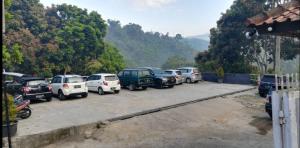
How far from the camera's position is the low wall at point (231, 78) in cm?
3402

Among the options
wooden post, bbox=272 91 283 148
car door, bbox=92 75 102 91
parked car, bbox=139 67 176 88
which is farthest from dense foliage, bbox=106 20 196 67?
wooden post, bbox=272 91 283 148

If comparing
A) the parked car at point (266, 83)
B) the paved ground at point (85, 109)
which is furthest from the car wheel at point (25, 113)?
the parked car at point (266, 83)

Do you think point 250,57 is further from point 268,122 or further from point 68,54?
point 268,122

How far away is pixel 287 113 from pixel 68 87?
659 inches

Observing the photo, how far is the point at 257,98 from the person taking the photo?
73.1 feet

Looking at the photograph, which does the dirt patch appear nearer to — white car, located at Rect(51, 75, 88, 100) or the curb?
the curb

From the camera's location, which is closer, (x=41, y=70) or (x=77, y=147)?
(x=77, y=147)

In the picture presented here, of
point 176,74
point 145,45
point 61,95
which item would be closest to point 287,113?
point 61,95

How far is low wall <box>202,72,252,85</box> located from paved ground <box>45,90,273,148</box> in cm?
1689

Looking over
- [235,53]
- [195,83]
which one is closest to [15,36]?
[195,83]

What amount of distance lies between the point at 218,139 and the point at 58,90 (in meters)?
12.6

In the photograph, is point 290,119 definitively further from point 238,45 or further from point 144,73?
point 238,45

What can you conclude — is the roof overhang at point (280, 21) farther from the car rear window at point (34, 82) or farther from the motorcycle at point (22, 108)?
the car rear window at point (34, 82)

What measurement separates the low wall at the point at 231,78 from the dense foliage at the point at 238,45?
105cm
